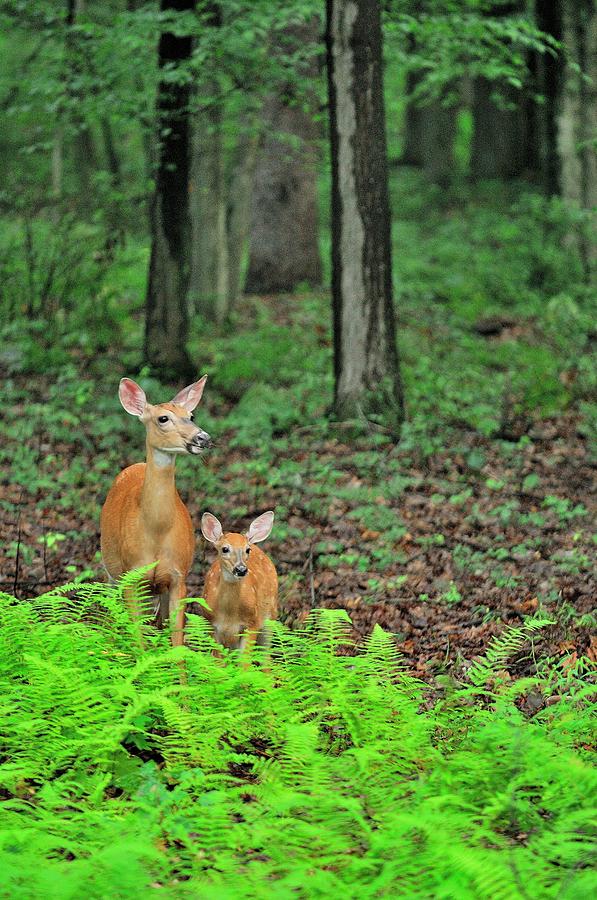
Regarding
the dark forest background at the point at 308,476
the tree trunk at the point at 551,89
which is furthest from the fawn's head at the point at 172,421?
the tree trunk at the point at 551,89

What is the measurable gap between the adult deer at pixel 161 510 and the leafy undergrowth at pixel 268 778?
46cm

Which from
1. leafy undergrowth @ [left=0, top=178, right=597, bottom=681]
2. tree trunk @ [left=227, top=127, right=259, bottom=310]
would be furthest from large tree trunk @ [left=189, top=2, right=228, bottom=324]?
leafy undergrowth @ [left=0, top=178, right=597, bottom=681]

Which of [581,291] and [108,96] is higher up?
[108,96]

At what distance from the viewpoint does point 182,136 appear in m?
11.5

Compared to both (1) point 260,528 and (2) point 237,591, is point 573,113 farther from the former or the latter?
(2) point 237,591

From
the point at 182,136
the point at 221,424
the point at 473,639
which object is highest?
the point at 182,136

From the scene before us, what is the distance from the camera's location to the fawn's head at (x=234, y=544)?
5.60 metres

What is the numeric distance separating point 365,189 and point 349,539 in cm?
360

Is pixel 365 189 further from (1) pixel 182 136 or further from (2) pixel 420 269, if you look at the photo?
(2) pixel 420 269

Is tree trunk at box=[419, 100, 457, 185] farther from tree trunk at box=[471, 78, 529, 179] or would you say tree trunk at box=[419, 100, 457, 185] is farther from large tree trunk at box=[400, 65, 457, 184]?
tree trunk at box=[471, 78, 529, 179]

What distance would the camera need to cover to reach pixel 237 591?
5.79 meters

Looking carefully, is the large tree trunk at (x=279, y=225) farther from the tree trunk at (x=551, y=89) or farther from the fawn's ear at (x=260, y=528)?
the fawn's ear at (x=260, y=528)

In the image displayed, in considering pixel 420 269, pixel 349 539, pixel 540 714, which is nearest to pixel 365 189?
pixel 349 539

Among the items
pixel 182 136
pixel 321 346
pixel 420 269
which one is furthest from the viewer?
pixel 420 269
